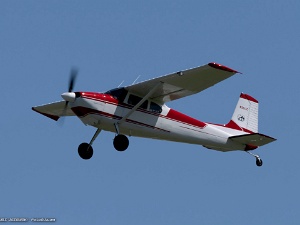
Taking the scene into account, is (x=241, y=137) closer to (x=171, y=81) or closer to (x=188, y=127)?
(x=188, y=127)

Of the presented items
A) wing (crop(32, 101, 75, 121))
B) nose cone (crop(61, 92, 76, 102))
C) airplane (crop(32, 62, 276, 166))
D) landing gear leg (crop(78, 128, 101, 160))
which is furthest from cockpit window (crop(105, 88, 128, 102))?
wing (crop(32, 101, 75, 121))

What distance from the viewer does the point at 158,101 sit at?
1873cm

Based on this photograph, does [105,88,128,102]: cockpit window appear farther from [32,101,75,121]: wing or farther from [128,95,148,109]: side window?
[32,101,75,121]: wing

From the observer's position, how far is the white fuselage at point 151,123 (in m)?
17.6

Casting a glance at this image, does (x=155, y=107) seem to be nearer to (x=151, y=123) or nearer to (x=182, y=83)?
(x=151, y=123)

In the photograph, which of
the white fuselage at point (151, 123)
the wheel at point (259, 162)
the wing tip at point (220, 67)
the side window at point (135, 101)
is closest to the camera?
the wing tip at point (220, 67)

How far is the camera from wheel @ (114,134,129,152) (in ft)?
58.6

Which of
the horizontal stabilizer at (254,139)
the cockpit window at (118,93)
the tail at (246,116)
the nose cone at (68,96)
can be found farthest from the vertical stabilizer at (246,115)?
the nose cone at (68,96)

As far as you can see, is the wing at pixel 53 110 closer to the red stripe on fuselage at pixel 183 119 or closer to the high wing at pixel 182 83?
the high wing at pixel 182 83

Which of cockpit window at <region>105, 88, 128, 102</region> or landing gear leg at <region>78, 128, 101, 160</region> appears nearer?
Result: cockpit window at <region>105, 88, 128, 102</region>

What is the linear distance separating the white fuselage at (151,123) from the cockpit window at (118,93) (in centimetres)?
16

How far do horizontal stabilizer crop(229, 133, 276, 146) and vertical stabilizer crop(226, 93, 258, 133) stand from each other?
1.46 meters

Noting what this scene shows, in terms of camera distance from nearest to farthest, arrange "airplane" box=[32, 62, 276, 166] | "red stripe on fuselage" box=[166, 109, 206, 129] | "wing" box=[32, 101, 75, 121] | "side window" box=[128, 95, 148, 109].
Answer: "airplane" box=[32, 62, 276, 166]
"side window" box=[128, 95, 148, 109]
"red stripe on fuselage" box=[166, 109, 206, 129]
"wing" box=[32, 101, 75, 121]

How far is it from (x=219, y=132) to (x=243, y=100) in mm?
2418
